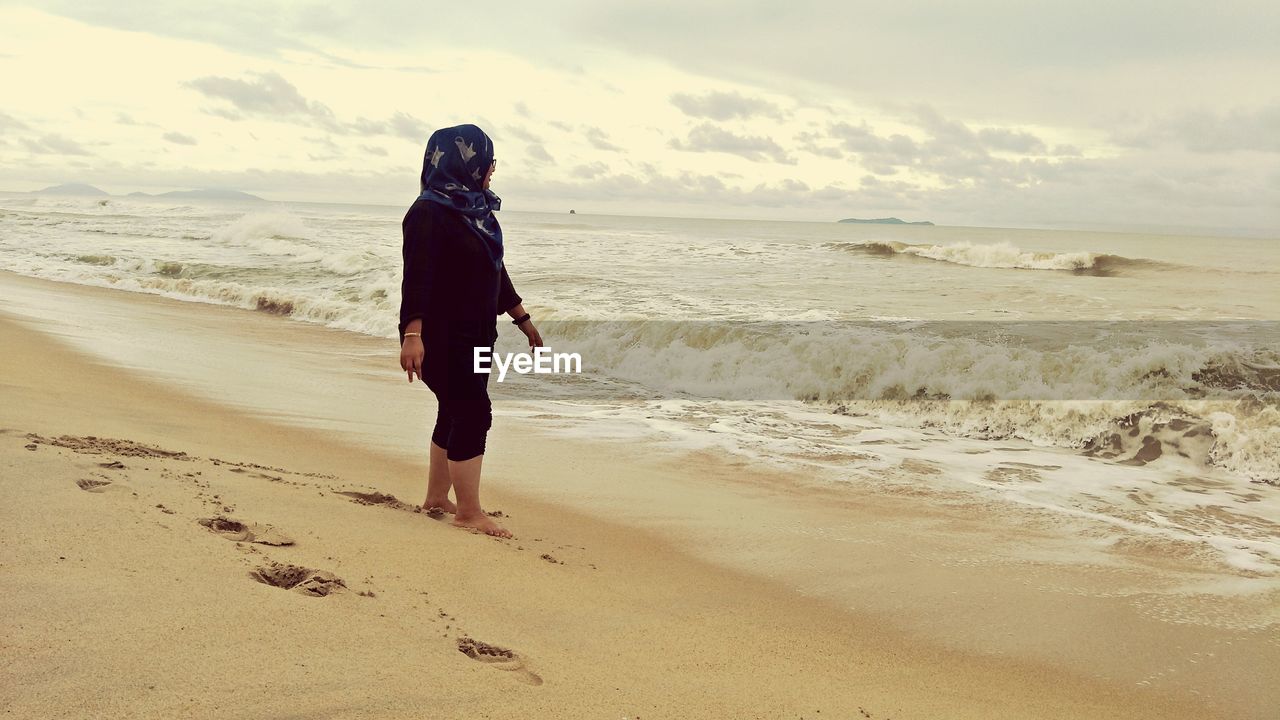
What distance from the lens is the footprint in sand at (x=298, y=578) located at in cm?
252

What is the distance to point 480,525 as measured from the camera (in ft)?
12.5

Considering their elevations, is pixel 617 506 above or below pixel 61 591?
→ below

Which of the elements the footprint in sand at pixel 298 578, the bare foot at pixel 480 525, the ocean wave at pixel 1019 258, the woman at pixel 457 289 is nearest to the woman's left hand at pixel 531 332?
the woman at pixel 457 289

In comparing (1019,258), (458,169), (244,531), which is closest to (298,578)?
(244,531)

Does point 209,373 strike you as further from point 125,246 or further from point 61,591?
point 125,246

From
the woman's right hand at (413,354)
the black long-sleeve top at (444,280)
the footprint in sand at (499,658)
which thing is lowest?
the footprint in sand at (499,658)

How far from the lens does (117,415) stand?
5.48 metres

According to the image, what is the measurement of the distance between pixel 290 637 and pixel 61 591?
1.90 feet

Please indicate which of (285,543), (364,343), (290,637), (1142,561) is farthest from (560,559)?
(364,343)

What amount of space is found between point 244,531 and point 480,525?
1042 mm

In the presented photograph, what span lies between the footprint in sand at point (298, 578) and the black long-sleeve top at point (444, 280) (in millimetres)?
1120

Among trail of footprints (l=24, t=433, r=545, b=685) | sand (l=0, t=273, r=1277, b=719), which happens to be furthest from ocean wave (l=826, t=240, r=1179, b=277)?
trail of footprints (l=24, t=433, r=545, b=685)

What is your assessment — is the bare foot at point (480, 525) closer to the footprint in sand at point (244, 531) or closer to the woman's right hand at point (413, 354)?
the woman's right hand at point (413, 354)

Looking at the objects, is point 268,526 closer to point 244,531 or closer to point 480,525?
point 244,531
